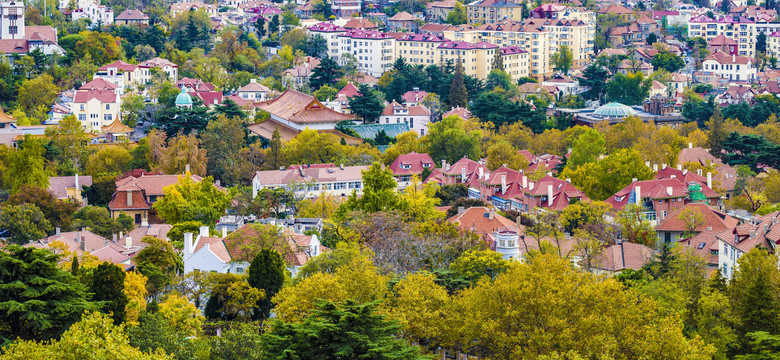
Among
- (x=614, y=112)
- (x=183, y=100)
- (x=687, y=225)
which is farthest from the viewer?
(x=614, y=112)

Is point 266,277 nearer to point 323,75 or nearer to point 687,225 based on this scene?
point 687,225

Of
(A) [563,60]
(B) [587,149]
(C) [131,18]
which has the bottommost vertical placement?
(B) [587,149]

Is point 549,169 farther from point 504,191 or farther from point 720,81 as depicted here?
point 720,81

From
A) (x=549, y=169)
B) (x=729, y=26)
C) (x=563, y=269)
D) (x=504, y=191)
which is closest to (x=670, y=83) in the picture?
(x=729, y=26)

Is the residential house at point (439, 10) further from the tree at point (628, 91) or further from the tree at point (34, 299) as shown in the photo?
the tree at point (34, 299)

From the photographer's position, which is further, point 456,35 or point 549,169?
point 456,35

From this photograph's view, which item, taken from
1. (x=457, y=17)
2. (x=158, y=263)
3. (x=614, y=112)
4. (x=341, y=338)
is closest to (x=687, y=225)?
(x=158, y=263)
